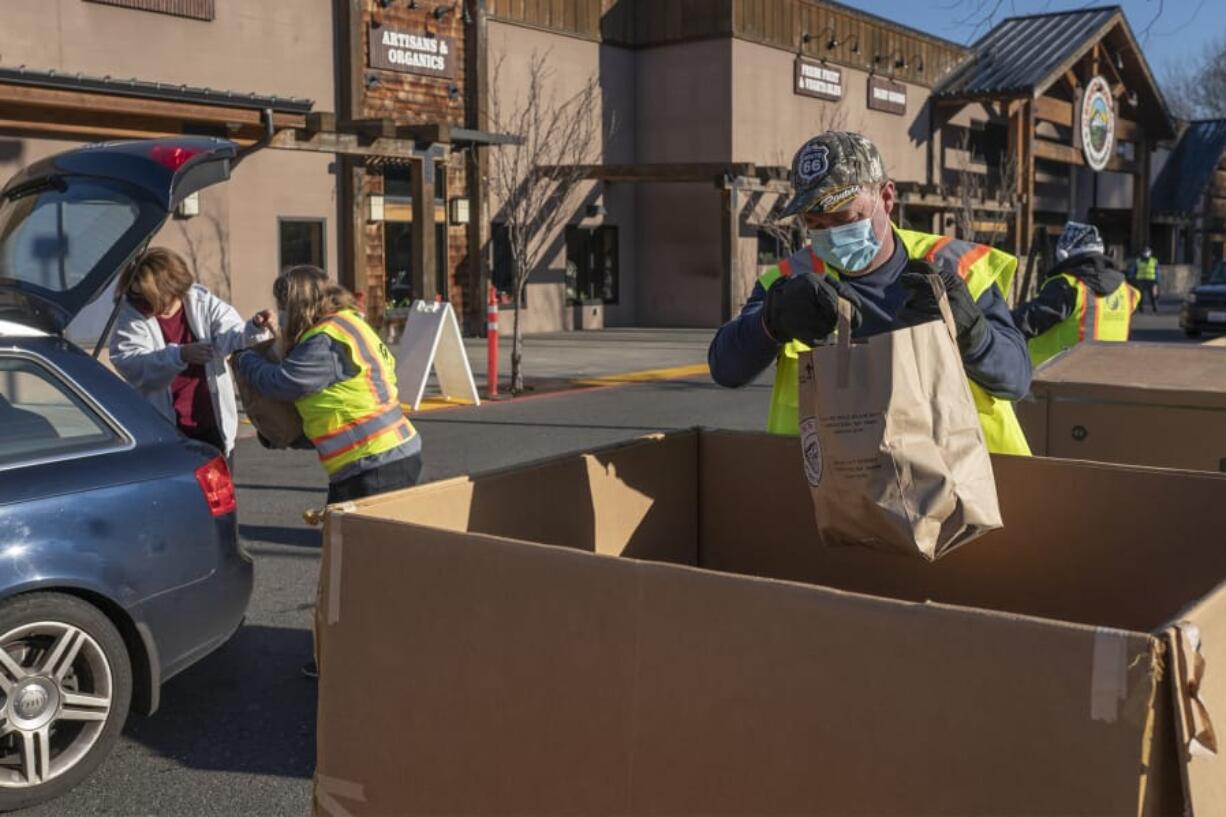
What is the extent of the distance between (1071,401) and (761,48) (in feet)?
76.3

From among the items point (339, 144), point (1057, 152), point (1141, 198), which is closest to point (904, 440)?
point (339, 144)

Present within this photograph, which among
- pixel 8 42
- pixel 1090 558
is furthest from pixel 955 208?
pixel 1090 558

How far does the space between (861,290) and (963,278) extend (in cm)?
21

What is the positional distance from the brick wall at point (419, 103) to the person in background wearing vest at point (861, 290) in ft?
60.7

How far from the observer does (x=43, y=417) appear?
418 cm

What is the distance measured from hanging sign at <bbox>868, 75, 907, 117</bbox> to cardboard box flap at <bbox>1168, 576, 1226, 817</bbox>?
29.7 meters

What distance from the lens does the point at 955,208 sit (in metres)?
27.0

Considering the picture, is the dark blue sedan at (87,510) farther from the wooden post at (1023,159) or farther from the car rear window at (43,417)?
the wooden post at (1023,159)

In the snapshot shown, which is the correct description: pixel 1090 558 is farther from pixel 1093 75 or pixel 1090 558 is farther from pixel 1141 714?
pixel 1093 75

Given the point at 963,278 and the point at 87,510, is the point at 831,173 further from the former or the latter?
the point at 87,510

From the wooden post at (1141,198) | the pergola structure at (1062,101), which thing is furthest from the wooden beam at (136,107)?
the wooden post at (1141,198)

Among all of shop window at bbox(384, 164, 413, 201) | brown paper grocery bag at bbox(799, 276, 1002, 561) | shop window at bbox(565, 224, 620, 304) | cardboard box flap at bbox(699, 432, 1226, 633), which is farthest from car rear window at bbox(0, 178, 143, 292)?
shop window at bbox(565, 224, 620, 304)

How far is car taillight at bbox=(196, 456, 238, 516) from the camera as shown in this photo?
4.40m

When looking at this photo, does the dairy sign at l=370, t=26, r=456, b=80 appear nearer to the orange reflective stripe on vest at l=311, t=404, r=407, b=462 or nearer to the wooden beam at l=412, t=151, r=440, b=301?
the wooden beam at l=412, t=151, r=440, b=301
